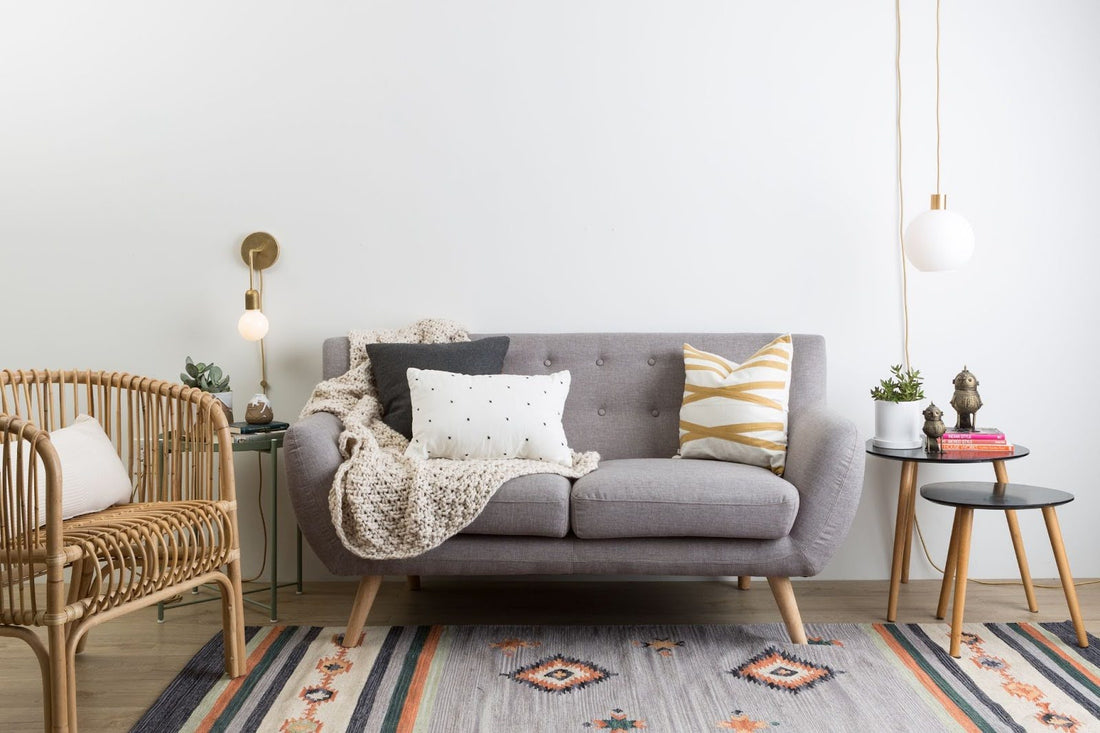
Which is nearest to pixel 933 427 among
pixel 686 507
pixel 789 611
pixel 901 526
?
pixel 901 526

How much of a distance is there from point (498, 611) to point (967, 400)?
1572mm

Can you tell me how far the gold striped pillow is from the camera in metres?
2.72

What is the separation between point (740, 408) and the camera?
2.75 meters

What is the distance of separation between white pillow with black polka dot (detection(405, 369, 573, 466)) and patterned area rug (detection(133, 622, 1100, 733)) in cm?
51

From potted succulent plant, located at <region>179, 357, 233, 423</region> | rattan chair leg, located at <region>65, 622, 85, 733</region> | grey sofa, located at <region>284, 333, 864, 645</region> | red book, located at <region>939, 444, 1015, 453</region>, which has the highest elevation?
potted succulent plant, located at <region>179, 357, 233, 423</region>

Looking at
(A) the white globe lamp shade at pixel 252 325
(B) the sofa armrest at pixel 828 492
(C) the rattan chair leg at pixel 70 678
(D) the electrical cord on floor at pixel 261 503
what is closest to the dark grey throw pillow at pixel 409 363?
(A) the white globe lamp shade at pixel 252 325

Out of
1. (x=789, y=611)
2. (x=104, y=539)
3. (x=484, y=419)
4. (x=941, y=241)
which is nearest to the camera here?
(x=104, y=539)

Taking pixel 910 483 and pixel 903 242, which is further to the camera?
pixel 903 242

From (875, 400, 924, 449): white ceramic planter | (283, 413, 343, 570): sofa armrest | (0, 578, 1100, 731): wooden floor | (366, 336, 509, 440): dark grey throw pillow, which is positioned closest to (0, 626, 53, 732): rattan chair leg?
(0, 578, 1100, 731): wooden floor

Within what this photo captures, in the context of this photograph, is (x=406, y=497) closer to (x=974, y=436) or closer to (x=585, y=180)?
(x=585, y=180)

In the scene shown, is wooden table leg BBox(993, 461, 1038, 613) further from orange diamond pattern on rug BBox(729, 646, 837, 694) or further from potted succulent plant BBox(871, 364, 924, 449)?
orange diamond pattern on rug BBox(729, 646, 837, 694)

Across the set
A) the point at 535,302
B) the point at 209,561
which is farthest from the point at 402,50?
the point at 209,561

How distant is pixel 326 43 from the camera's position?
3139mm

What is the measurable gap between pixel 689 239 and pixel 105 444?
1922mm
